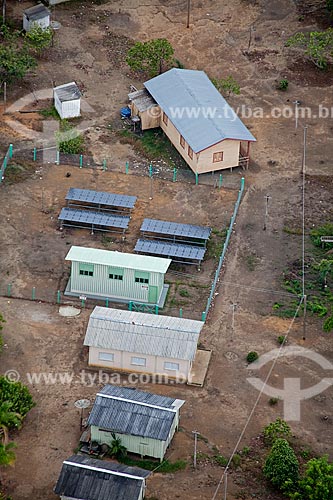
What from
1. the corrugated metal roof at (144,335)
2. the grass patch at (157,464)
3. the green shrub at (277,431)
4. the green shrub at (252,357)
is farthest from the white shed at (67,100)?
the green shrub at (277,431)

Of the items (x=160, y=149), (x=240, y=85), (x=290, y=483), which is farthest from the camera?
(x=240, y=85)

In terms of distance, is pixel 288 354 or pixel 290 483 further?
pixel 288 354

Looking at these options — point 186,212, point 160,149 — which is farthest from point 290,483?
point 160,149

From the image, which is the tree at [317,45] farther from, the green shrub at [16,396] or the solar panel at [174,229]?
the green shrub at [16,396]

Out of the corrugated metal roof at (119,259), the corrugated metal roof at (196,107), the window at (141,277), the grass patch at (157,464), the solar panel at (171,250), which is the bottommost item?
the grass patch at (157,464)

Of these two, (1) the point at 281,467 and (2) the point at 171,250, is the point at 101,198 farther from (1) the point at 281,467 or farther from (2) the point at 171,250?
(1) the point at 281,467

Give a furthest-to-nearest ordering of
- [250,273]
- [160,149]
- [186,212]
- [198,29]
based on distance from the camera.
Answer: [198,29] → [160,149] → [186,212] → [250,273]

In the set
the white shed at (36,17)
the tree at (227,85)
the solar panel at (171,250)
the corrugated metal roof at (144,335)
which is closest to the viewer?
the corrugated metal roof at (144,335)

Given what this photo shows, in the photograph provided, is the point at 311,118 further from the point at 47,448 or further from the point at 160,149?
the point at 47,448
